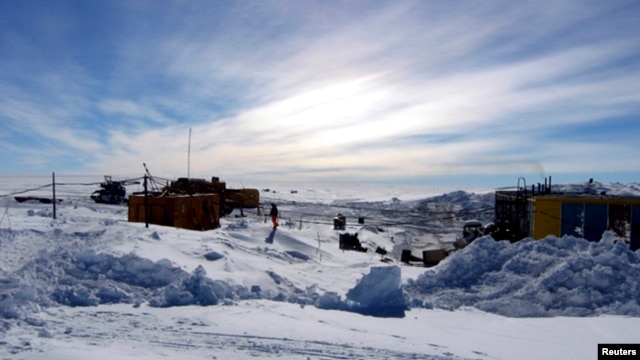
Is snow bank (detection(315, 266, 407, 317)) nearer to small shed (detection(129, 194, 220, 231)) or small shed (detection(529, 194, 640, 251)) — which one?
small shed (detection(129, 194, 220, 231))

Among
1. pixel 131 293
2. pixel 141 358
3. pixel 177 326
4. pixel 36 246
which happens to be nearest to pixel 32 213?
pixel 36 246

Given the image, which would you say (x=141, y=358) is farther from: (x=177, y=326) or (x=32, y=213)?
(x=32, y=213)

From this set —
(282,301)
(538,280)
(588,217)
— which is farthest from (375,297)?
(588,217)

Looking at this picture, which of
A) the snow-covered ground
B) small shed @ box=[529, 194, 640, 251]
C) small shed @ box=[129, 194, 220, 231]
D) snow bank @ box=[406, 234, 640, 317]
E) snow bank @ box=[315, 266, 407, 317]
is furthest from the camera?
small shed @ box=[129, 194, 220, 231]

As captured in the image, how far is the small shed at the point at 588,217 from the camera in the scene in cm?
1600

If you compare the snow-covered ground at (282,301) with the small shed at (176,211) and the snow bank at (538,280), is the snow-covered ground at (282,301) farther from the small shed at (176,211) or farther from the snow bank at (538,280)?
the small shed at (176,211)

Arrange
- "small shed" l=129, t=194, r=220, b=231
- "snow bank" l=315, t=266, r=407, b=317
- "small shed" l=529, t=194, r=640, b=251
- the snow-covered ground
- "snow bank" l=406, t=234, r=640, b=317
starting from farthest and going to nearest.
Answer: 1. "small shed" l=129, t=194, r=220, b=231
2. "small shed" l=529, t=194, r=640, b=251
3. "snow bank" l=406, t=234, r=640, b=317
4. "snow bank" l=315, t=266, r=407, b=317
5. the snow-covered ground

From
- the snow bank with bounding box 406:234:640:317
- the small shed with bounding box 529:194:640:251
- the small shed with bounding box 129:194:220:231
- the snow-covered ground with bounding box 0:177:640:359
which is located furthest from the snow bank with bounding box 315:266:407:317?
the small shed with bounding box 529:194:640:251

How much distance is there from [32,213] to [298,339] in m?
13.4

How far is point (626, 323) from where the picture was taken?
8453mm

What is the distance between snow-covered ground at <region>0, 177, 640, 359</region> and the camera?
6.07 metres

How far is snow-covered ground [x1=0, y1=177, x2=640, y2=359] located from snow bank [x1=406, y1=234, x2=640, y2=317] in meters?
0.03

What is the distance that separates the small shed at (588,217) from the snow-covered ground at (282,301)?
19.7 ft

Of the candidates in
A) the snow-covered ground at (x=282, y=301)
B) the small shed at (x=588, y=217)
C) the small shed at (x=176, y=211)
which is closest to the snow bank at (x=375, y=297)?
the snow-covered ground at (x=282, y=301)
